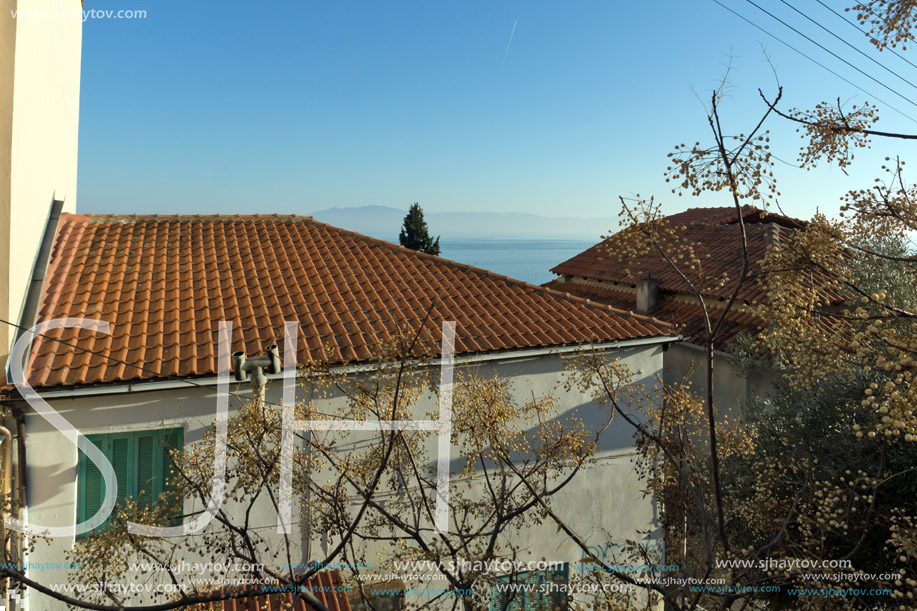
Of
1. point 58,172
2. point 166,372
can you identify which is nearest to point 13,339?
point 166,372

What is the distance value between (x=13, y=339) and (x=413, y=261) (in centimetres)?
671

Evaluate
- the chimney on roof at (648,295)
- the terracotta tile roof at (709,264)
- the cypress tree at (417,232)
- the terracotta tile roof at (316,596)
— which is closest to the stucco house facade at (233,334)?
the terracotta tile roof at (316,596)

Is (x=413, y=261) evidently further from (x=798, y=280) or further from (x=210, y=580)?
(x=798, y=280)

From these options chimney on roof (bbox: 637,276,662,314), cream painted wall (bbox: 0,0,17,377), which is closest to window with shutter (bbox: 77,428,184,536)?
cream painted wall (bbox: 0,0,17,377)

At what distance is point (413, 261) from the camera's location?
11.3m

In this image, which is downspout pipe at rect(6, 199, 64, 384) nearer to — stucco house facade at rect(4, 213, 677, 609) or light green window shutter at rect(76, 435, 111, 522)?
stucco house facade at rect(4, 213, 677, 609)

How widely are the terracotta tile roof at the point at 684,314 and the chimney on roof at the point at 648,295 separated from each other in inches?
8.6

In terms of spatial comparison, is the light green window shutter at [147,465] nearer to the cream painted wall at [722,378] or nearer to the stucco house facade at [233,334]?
the stucco house facade at [233,334]

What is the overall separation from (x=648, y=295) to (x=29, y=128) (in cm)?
1513

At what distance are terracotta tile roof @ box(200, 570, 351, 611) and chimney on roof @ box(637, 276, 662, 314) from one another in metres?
12.5

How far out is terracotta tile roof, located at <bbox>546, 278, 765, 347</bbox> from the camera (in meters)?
13.4

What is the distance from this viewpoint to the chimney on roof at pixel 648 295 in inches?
654

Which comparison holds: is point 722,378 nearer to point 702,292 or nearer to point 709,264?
point 702,292

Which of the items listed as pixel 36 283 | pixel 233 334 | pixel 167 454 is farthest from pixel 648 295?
pixel 36 283
